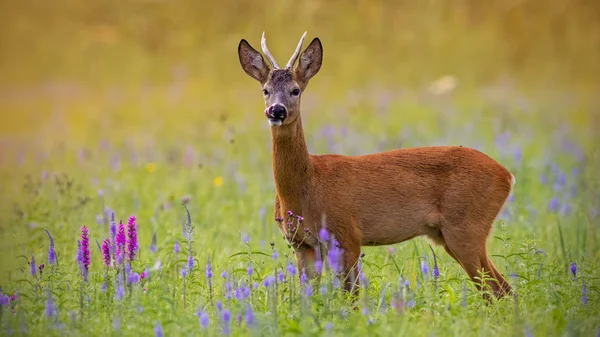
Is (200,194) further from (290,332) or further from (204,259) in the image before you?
(290,332)

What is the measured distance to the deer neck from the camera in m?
6.28

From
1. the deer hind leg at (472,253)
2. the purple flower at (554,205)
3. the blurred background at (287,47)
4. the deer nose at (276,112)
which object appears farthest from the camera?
the blurred background at (287,47)

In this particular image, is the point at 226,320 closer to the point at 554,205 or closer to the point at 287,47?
the point at 554,205

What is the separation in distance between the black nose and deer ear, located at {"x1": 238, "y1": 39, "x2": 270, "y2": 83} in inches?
20.6

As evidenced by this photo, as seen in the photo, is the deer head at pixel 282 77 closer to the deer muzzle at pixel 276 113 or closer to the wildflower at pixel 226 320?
the deer muzzle at pixel 276 113

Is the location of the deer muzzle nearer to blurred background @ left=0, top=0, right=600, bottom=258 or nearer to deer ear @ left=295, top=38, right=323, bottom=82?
deer ear @ left=295, top=38, right=323, bottom=82

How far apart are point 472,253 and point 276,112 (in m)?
1.58

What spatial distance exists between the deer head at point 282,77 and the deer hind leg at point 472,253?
1307 millimetres

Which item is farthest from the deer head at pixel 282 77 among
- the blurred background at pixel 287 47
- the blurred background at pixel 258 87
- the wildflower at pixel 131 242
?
the blurred background at pixel 287 47

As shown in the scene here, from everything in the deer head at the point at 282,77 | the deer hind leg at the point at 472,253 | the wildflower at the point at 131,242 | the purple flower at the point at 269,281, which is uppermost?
the deer head at the point at 282,77

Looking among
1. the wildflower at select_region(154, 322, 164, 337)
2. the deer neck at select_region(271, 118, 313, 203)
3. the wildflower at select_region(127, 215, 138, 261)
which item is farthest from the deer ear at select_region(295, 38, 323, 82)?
the wildflower at select_region(154, 322, 164, 337)

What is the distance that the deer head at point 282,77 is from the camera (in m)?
6.12

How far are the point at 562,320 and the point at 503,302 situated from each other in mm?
504

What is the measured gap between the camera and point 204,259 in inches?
271
